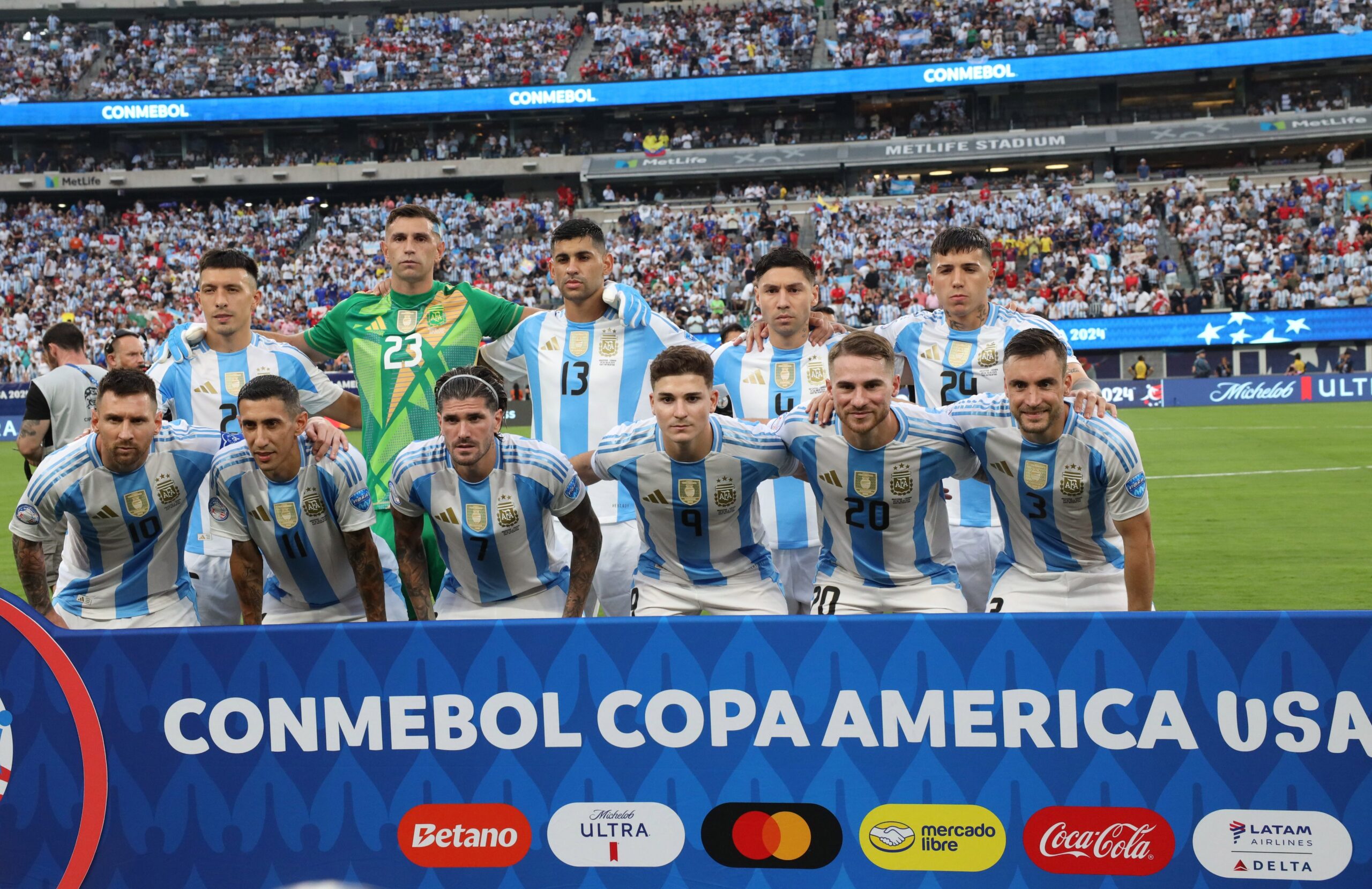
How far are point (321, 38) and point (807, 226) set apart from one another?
24536 mm

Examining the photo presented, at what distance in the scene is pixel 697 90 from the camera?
42.4 m

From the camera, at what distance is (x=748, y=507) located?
15.3ft

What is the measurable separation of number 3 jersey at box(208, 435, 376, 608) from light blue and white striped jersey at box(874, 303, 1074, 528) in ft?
8.94

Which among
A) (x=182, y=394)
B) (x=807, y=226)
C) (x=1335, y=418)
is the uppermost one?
(x=807, y=226)

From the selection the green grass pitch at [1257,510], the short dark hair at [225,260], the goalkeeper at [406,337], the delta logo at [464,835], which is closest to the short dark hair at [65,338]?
the green grass pitch at [1257,510]

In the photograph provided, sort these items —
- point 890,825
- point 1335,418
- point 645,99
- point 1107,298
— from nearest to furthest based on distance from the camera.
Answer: point 890,825
point 1335,418
point 1107,298
point 645,99

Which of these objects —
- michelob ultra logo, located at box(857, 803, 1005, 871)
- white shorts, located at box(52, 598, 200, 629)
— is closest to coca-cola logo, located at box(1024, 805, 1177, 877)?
michelob ultra logo, located at box(857, 803, 1005, 871)

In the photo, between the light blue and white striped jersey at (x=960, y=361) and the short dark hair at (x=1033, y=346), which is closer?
the short dark hair at (x=1033, y=346)

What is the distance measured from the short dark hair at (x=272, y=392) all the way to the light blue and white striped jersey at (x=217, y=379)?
1.19 metres

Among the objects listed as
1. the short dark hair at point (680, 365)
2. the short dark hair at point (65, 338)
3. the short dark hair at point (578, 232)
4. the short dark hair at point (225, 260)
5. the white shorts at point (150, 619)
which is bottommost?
the white shorts at point (150, 619)

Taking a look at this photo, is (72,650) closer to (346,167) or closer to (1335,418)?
(1335,418)

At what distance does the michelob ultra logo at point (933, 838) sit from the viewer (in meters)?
2.95

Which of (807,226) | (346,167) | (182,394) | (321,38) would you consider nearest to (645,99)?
(807,226)

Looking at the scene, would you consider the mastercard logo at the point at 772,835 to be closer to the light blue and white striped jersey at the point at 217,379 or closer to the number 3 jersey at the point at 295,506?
the number 3 jersey at the point at 295,506
